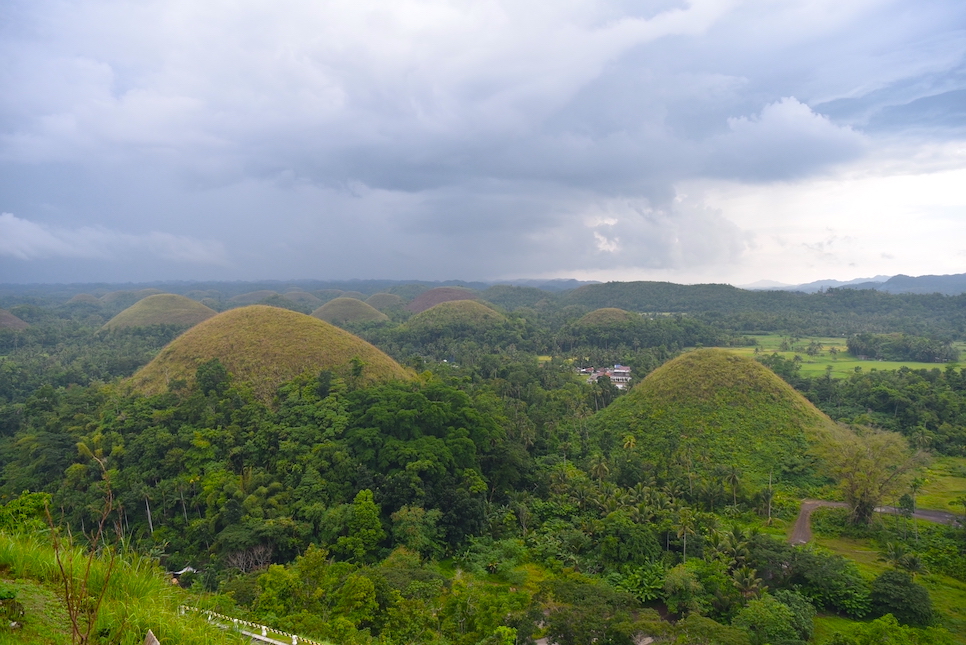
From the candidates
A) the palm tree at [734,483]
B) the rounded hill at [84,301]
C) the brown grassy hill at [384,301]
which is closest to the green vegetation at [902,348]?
the palm tree at [734,483]

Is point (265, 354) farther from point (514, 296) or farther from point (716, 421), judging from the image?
point (514, 296)

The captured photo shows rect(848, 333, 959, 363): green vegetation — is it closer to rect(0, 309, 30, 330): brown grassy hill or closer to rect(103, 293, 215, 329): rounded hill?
rect(103, 293, 215, 329): rounded hill

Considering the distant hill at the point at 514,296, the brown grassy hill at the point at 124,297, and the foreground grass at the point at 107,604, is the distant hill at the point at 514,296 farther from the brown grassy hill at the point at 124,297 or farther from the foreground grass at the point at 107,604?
the foreground grass at the point at 107,604

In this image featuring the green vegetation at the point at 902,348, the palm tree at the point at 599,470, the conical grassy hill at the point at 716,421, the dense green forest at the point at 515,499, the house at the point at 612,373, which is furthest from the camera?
the green vegetation at the point at 902,348

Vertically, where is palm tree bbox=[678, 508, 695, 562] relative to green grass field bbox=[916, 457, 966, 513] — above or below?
above

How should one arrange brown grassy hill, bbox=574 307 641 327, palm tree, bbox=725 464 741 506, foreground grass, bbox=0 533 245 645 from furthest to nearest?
brown grassy hill, bbox=574 307 641 327, palm tree, bbox=725 464 741 506, foreground grass, bbox=0 533 245 645

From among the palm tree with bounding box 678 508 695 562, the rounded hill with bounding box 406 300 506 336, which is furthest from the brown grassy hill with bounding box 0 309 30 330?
the palm tree with bounding box 678 508 695 562
